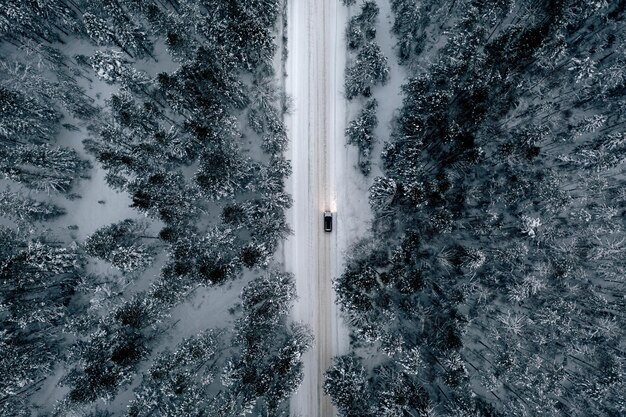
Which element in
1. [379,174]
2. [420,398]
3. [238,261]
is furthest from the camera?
[379,174]

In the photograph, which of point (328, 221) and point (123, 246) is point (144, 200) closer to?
point (123, 246)

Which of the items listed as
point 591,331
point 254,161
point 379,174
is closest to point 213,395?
point 254,161

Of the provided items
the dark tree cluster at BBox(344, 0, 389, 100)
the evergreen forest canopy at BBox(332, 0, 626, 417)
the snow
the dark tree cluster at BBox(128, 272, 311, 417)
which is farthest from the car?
the dark tree cluster at BBox(344, 0, 389, 100)

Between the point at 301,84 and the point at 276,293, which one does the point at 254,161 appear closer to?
the point at 301,84

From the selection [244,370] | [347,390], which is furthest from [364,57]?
[244,370]

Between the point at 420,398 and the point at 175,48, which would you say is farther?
the point at 175,48

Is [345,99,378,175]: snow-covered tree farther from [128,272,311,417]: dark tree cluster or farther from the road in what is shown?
[128,272,311,417]: dark tree cluster
